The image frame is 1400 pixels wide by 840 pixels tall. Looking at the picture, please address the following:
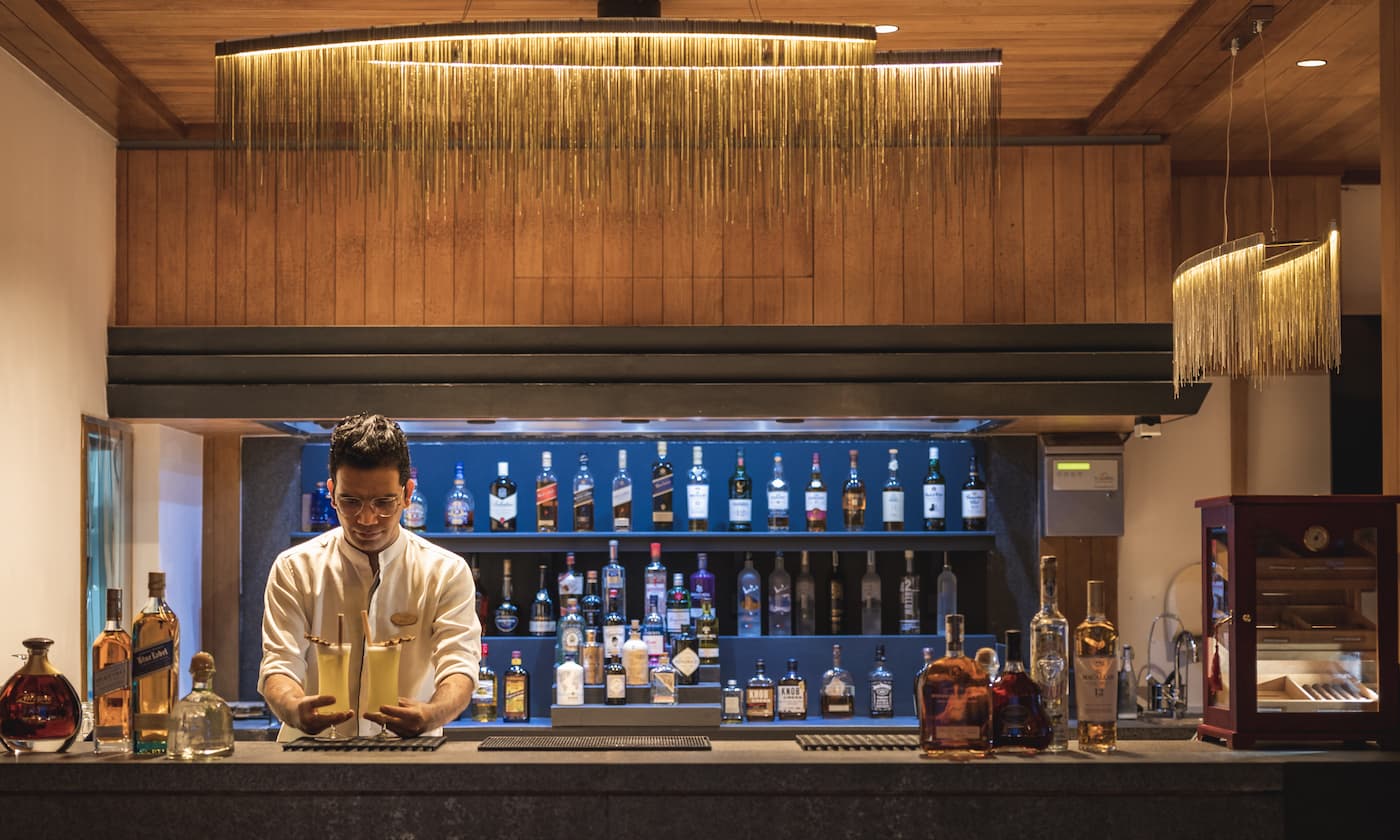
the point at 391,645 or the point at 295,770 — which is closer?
the point at 295,770

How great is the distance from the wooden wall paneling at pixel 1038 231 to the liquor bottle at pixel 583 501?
181cm

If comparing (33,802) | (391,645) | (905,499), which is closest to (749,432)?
(905,499)

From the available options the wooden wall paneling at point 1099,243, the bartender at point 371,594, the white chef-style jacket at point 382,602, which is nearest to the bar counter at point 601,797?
the bartender at point 371,594

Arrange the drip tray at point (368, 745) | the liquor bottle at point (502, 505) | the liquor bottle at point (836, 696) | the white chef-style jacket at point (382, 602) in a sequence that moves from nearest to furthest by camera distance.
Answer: the drip tray at point (368, 745), the white chef-style jacket at point (382, 602), the liquor bottle at point (836, 696), the liquor bottle at point (502, 505)

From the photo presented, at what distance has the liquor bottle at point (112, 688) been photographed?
2.34 metres

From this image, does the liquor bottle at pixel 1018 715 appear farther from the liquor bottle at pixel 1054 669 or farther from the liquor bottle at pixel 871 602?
the liquor bottle at pixel 871 602

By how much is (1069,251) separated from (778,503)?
4.84 feet

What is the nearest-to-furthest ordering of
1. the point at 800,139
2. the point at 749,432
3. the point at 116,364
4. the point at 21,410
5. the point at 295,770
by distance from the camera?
the point at 295,770 → the point at 800,139 → the point at 21,410 → the point at 116,364 → the point at 749,432

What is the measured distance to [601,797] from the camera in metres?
2.23

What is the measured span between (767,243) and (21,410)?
8.17 feet

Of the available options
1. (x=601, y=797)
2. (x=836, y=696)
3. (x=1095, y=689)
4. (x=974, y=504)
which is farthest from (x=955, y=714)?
(x=974, y=504)

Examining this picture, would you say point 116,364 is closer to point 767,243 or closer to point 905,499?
point 767,243

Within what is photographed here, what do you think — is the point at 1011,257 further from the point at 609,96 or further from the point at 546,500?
the point at 609,96

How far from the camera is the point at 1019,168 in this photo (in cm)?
530
